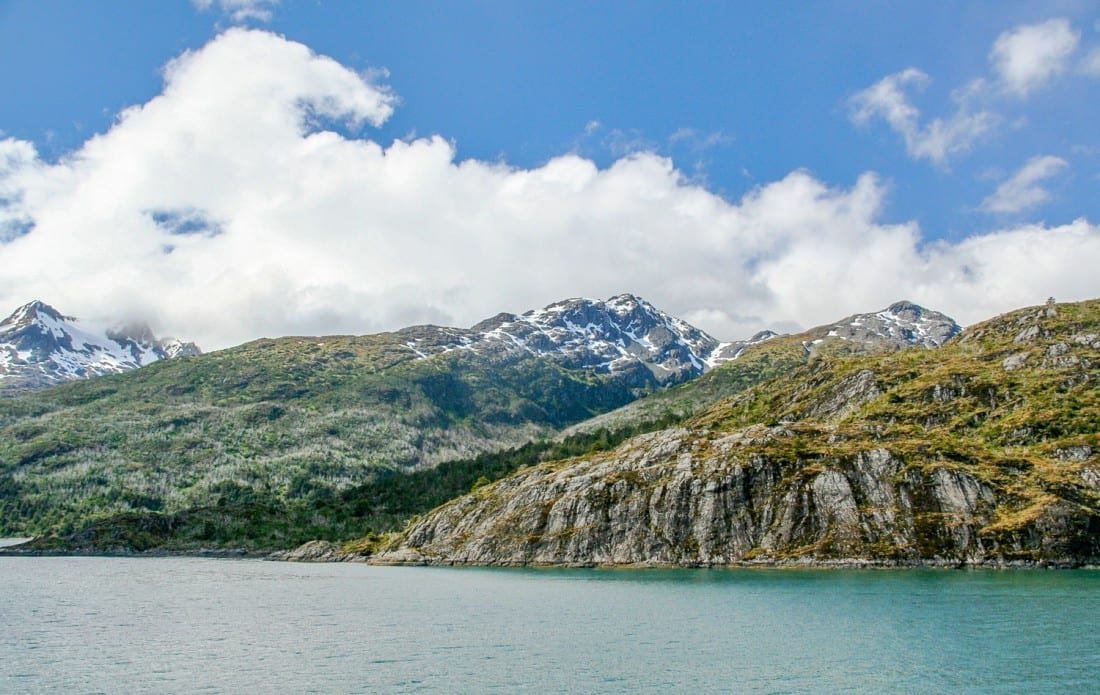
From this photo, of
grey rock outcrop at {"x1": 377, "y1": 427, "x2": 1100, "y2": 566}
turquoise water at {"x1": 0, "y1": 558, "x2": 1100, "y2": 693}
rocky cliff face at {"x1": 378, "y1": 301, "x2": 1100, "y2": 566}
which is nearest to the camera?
turquoise water at {"x1": 0, "y1": 558, "x2": 1100, "y2": 693}

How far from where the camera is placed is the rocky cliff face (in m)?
144

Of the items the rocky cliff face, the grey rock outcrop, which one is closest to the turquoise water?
the grey rock outcrop

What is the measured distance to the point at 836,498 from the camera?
514 feet

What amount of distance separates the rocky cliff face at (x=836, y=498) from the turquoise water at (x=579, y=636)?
50.8 ft

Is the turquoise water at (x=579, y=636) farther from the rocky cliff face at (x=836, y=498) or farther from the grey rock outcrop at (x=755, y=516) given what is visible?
the rocky cliff face at (x=836, y=498)

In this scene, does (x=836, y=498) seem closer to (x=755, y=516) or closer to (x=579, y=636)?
(x=755, y=516)

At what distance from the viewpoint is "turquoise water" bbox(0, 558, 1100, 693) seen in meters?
58.5

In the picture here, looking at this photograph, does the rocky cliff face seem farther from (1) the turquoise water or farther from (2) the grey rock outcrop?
(1) the turquoise water

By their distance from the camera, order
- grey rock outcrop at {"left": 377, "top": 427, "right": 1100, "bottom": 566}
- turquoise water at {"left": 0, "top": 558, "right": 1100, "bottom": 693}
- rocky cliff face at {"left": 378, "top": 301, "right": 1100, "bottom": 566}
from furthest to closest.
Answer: rocky cliff face at {"left": 378, "top": 301, "right": 1100, "bottom": 566} < grey rock outcrop at {"left": 377, "top": 427, "right": 1100, "bottom": 566} < turquoise water at {"left": 0, "top": 558, "right": 1100, "bottom": 693}

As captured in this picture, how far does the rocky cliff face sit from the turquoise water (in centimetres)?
1549

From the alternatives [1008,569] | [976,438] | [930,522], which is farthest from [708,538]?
[976,438]

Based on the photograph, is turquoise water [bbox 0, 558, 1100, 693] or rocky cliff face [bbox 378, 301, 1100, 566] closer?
turquoise water [bbox 0, 558, 1100, 693]

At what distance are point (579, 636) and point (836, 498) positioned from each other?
95.5m

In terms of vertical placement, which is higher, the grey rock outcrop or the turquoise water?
the grey rock outcrop
